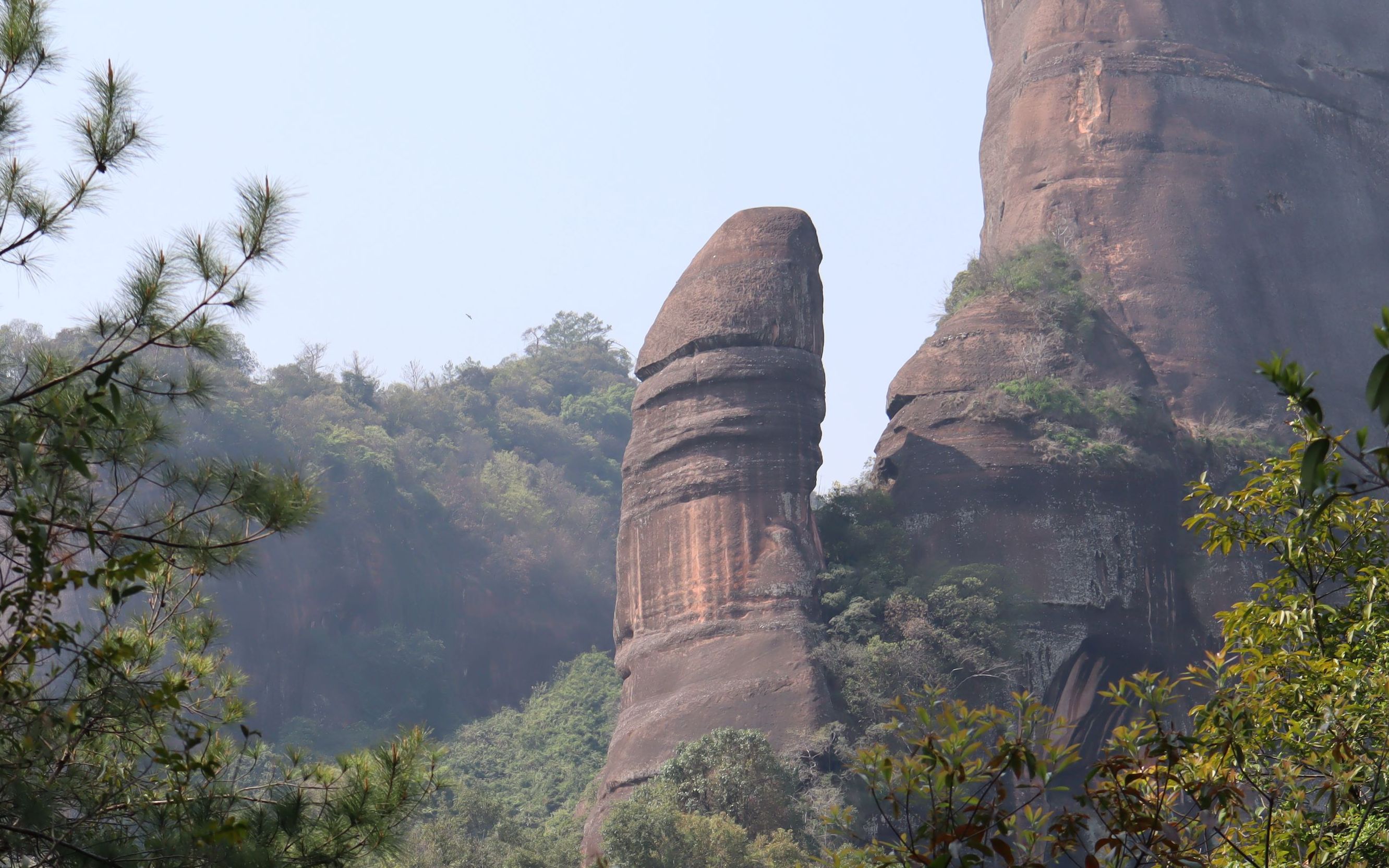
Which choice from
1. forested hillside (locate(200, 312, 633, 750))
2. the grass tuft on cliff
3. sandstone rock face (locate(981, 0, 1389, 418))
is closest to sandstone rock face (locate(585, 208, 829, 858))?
the grass tuft on cliff

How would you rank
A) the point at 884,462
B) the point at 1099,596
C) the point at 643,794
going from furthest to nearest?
the point at 884,462, the point at 1099,596, the point at 643,794

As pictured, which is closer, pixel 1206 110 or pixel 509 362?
pixel 1206 110

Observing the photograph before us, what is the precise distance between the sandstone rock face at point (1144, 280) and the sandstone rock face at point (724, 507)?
307 cm

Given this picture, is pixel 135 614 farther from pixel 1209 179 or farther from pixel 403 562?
pixel 403 562

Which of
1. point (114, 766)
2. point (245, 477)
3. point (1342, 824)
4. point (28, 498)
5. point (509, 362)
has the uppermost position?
point (509, 362)

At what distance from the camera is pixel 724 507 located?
2603 centimetres

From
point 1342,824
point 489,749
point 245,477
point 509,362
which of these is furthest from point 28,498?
point 509,362

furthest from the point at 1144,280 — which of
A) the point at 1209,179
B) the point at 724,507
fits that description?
the point at 724,507

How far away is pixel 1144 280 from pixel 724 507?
12.4 meters

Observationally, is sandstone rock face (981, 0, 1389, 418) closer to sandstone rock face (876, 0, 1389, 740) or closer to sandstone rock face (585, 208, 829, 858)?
sandstone rock face (876, 0, 1389, 740)

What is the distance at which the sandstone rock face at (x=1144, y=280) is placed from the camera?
27.0 meters

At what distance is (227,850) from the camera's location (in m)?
6.43

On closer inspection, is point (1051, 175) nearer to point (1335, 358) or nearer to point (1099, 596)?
point (1335, 358)

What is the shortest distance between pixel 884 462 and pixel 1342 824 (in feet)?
72.5
